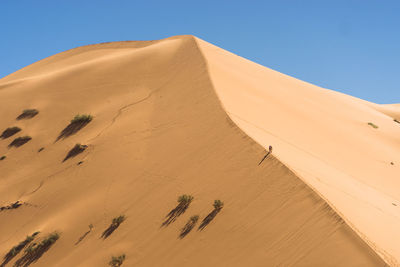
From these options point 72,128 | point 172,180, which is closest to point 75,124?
point 72,128

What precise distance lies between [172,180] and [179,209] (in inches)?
54.6

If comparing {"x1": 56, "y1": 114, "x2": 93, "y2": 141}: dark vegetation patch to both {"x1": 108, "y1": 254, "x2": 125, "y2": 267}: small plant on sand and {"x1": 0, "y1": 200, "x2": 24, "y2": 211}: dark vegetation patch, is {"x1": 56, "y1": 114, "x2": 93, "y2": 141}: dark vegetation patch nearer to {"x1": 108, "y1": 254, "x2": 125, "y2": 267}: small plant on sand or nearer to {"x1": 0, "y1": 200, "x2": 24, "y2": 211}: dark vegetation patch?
{"x1": 0, "y1": 200, "x2": 24, "y2": 211}: dark vegetation patch

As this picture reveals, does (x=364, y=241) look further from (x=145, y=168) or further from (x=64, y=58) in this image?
(x=64, y=58)

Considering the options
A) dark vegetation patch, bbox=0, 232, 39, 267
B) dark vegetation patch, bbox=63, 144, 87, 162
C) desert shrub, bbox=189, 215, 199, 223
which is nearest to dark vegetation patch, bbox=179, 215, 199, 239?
desert shrub, bbox=189, 215, 199, 223

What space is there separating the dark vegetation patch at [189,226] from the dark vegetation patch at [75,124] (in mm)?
8775

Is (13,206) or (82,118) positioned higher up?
(82,118)

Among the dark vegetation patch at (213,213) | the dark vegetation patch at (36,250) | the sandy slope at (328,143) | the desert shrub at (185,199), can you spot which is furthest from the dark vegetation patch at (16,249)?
the sandy slope at (328,143)

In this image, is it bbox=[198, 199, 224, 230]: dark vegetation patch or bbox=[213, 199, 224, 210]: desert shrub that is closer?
bbox=[198, 199, 224, 230]: dark vegetation patch

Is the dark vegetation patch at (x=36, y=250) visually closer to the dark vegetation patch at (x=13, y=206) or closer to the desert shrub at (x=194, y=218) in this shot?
the dark vegetation patch at (x=13, y=206)

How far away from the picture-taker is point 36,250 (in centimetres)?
949

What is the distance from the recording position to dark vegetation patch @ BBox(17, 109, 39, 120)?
17453mm

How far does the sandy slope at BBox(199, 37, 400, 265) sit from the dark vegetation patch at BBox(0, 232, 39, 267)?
7.57 metres

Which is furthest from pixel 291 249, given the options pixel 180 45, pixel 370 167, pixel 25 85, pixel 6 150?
pixel 25 85

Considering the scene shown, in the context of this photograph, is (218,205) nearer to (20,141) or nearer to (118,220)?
(118,220)
